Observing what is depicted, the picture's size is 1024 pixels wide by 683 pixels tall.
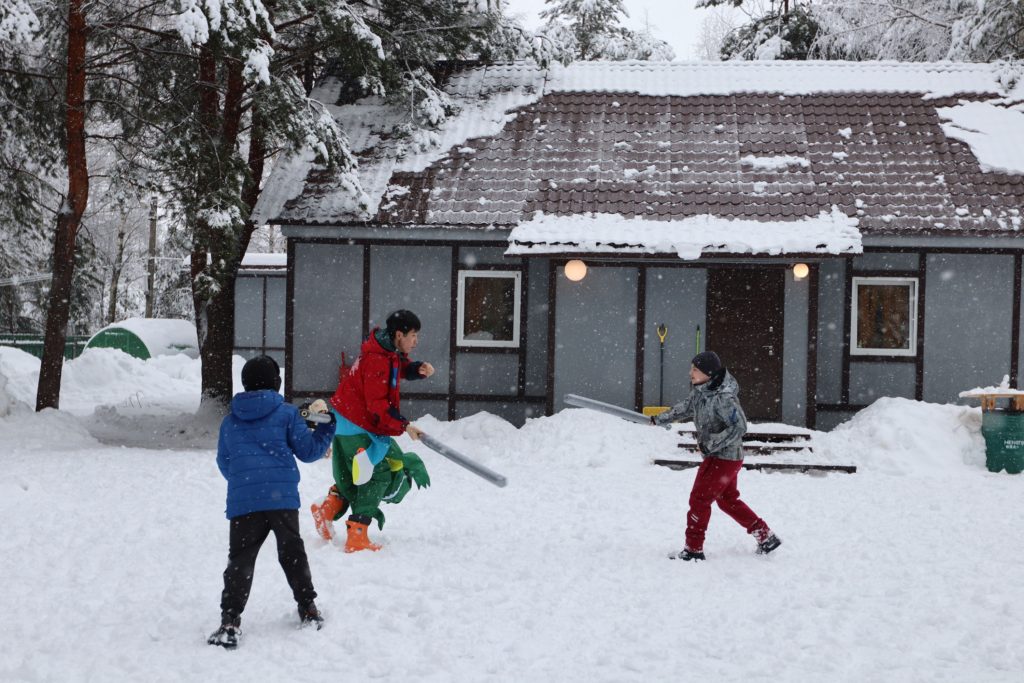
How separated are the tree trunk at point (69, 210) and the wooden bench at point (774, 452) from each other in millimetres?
8650

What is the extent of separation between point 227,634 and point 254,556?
40 cm

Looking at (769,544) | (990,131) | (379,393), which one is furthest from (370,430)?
(990,131)

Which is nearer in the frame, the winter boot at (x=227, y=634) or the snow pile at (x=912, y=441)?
the winter boot at (x=227, y=634)

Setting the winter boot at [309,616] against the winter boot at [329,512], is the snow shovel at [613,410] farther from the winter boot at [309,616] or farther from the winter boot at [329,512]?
the winter boot at [309,616]

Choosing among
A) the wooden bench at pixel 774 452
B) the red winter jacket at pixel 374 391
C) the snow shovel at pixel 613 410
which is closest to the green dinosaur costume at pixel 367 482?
the red winter jacket at pixel 374 391

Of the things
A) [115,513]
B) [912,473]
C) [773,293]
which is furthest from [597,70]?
[115,513]

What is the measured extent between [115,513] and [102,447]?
4411 mm

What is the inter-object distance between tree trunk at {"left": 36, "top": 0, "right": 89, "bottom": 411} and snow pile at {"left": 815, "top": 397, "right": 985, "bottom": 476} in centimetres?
1047

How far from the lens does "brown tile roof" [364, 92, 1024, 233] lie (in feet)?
43.8

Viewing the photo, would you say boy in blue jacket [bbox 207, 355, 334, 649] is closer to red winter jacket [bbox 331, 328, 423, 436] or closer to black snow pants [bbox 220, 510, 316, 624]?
black snow pants [bbox 220, 510, 316, 624]

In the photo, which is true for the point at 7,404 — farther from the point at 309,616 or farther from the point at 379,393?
the point at 309,616

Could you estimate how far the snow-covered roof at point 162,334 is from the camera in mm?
27203

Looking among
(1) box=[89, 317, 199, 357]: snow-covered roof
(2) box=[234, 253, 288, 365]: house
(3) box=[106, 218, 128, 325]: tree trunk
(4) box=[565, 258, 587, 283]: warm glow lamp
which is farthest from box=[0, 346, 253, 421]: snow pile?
(3) box=[106, 218, 128, 325]: tree trunk

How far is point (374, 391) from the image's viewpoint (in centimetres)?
658
